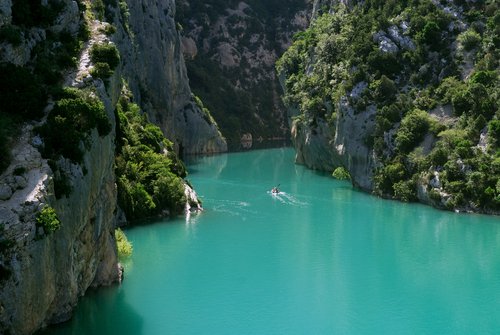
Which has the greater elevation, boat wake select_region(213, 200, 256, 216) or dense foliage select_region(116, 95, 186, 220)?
dense foliage select_region(116, 95, 186, 220)

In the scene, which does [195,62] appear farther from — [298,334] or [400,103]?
[298,334]

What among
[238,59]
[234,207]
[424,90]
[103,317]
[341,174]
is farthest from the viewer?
[238,59]

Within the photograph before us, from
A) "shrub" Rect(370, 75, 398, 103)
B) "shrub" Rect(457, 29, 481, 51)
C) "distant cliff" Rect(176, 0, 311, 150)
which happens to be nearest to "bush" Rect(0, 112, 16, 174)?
"shrub" Rect(370, 75, 398, 103)

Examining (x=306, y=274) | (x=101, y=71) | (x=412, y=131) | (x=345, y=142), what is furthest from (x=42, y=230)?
(x=345, y=142)

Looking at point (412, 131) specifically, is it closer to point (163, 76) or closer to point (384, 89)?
point (384, 89)

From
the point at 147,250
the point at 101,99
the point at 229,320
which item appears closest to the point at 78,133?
the point at 101,99

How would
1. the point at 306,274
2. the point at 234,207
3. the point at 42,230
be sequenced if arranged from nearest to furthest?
the point at 42,230
the point at 306,274
the point at 234,207

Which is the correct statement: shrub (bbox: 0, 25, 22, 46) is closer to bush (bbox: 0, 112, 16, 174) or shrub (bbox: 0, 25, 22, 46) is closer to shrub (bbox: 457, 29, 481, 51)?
bush (bbox: 0, 112, 16, 174)

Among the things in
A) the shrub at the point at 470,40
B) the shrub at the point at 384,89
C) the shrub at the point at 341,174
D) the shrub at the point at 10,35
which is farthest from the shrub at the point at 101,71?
the shrub at the point at 341,174
